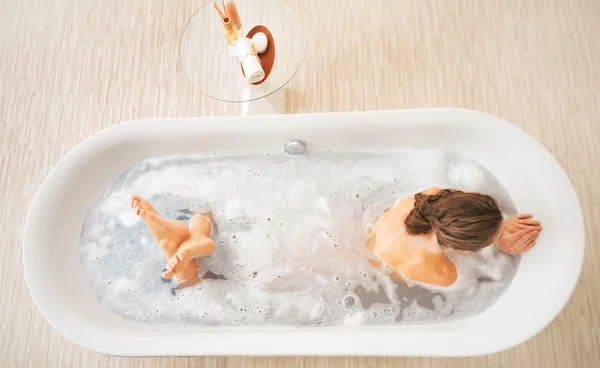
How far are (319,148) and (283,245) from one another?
0.34m

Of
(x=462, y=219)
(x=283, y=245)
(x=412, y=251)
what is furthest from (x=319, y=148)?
(x=462, y=219)

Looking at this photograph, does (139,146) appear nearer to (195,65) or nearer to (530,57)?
(195,65)

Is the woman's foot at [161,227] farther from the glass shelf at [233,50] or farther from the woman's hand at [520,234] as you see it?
the woman's hand at [520,234]

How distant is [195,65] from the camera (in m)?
1.44

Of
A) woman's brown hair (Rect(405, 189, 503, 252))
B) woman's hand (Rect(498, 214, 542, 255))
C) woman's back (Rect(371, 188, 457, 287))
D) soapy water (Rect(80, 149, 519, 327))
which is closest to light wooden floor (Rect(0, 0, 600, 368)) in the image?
soapy water (Rect(80, 149, 519, 327))

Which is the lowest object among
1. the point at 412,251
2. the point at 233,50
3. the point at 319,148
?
the point at 412,251

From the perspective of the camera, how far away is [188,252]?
133 cm

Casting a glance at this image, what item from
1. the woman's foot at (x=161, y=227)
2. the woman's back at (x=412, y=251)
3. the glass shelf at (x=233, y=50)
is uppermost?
the glass shelf at (x=233, y=50)

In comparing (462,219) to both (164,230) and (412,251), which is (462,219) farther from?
(164,230)

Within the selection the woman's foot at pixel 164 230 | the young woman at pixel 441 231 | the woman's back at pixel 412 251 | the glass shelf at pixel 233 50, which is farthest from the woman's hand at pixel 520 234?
the woman's foot at pixel 164 230

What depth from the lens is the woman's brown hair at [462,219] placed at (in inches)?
40.3

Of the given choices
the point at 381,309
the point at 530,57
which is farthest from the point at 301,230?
the point at 530,57

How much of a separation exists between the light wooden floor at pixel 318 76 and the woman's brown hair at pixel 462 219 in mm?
683

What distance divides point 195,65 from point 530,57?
1.21 metres
